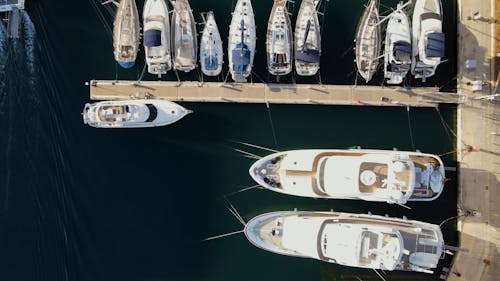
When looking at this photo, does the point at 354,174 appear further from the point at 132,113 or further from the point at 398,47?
the point at 132,113

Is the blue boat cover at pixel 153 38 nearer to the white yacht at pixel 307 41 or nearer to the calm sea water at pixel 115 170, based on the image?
the calm sea water at pixel 115 170

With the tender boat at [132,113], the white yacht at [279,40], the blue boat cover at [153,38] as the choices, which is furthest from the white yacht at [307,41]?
the blue boat cover at [153,38]

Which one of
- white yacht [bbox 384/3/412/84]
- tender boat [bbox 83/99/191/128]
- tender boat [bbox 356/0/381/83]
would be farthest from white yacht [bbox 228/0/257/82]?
white yacht [bbox 384/3/412/84]

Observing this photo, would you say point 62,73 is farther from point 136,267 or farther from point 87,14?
point 136,267

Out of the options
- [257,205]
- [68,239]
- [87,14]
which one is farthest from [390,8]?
[68,239]

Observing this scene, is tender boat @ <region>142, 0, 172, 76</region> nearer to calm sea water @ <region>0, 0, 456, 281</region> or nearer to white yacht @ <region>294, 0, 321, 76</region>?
calm sea water @ <region>0, 0, 456, 281</region>

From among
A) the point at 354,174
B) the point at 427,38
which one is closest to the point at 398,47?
the point at 427,38
